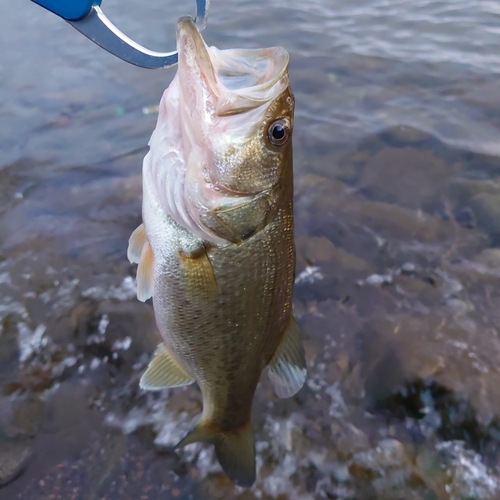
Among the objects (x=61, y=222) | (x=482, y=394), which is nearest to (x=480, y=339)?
(x=482, y=394)

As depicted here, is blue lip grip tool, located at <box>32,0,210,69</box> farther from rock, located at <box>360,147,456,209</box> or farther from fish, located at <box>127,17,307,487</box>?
rock, located at <box>360,147,456,209</box>

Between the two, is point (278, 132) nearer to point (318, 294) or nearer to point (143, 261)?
point (143, 261)

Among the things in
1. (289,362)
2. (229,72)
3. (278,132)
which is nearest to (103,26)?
(229,72)

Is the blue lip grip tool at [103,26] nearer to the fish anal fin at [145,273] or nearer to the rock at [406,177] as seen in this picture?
the fish anal fin at [145,273]

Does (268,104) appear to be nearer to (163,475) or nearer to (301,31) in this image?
(163,475)

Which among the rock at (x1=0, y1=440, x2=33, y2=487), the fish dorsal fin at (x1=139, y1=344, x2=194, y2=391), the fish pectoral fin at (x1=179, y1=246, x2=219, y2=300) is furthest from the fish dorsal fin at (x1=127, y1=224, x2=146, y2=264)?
the rock at (x1=0, y1=440, x2=33, y2=487)

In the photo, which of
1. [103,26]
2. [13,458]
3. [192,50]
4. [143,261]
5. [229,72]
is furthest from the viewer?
[13,458]
